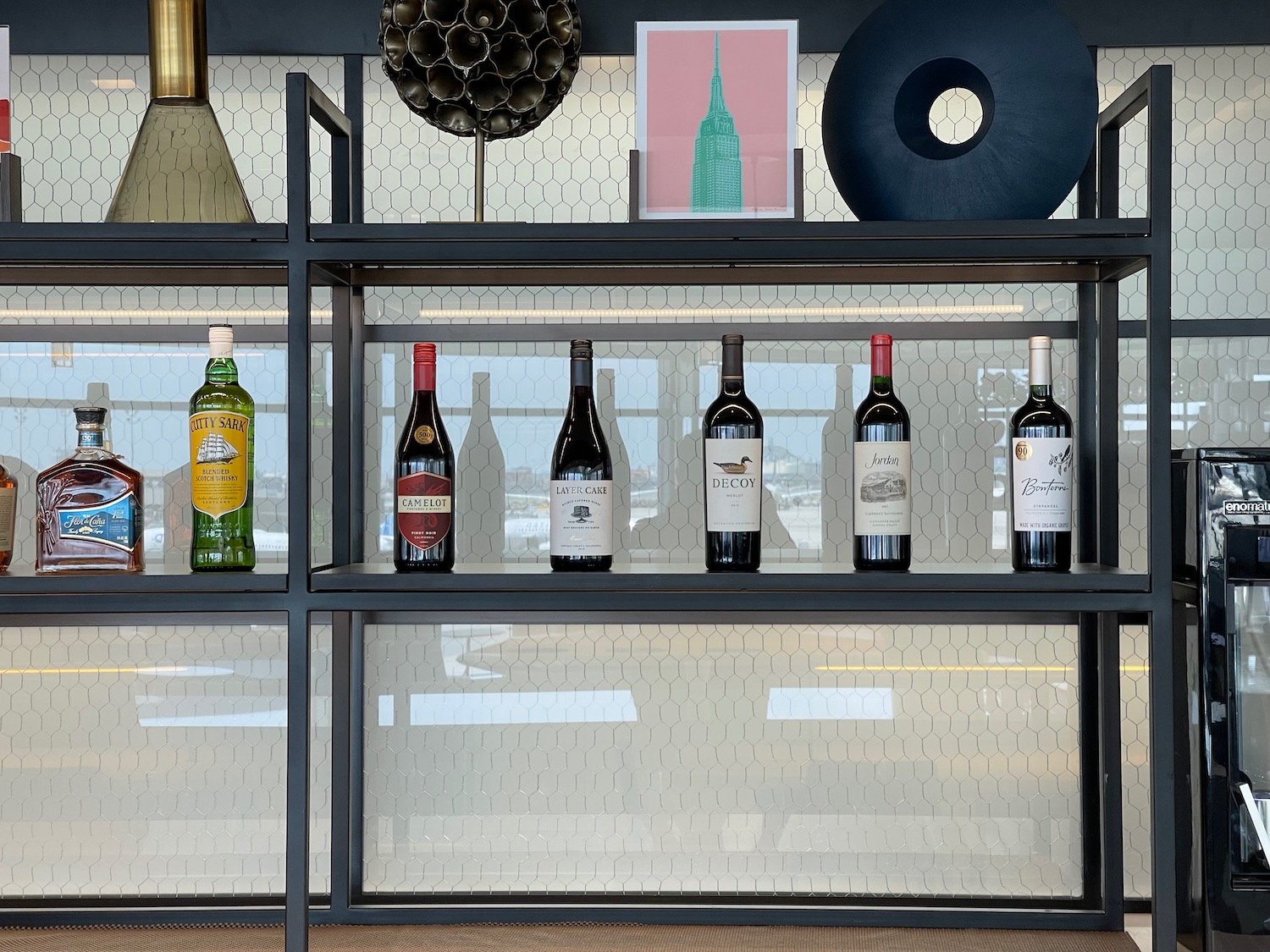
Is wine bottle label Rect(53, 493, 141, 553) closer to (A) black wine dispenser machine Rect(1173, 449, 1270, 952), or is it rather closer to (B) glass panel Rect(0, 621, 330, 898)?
(B) glass panel Rect(0, 621, 330, 898)

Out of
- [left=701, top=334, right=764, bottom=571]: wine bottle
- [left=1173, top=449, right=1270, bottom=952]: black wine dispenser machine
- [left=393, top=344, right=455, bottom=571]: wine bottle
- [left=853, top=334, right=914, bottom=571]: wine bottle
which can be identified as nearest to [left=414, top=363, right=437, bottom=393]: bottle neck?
[left=393, top=344, right=455, bottom=571]: wine bottle

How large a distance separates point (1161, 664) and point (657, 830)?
652 mm

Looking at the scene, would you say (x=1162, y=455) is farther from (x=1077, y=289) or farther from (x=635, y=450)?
(x=635, y=450)

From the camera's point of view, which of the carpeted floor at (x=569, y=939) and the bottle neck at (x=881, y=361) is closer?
the bottle neck at (x=881, y=361)

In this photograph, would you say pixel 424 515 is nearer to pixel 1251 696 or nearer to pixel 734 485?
pixel 734 485

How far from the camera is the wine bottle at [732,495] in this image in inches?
43.4

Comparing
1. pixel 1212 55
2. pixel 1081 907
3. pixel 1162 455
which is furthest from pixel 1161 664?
pixel 1212 55

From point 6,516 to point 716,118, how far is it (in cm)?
95

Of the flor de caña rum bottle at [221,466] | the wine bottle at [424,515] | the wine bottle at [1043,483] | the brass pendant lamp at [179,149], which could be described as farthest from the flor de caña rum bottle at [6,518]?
the wine bottle at [1043,483]

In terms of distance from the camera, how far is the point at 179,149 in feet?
3.88

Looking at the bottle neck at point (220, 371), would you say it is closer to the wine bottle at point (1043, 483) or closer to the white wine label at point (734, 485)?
the white wine label at point (734, 485)

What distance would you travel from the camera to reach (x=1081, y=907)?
130 cm

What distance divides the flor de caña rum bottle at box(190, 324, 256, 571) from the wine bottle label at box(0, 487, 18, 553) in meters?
0.24

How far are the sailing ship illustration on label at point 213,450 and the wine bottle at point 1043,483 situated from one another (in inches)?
34.4
